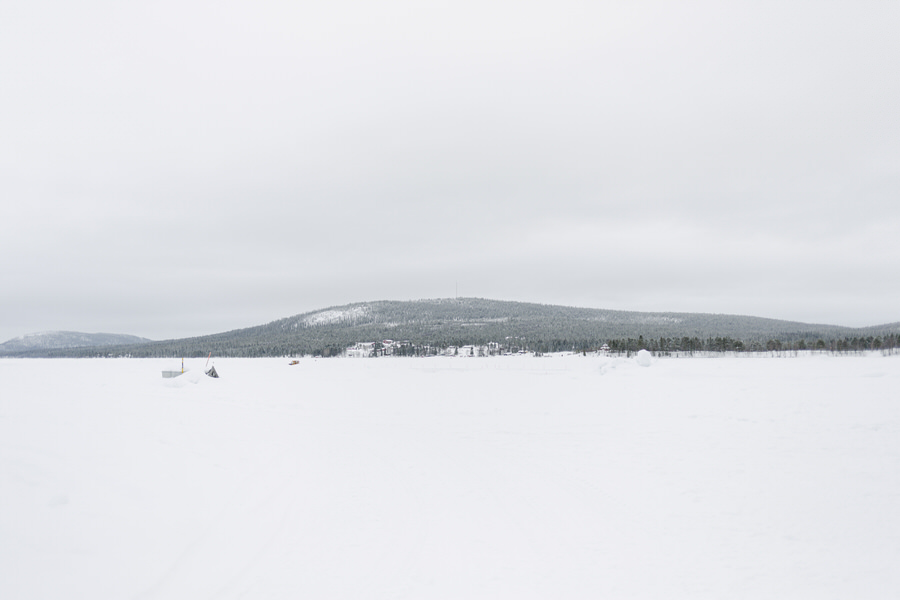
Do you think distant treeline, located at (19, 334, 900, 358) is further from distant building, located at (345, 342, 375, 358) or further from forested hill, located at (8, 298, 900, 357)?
distant building, located at (345, 342, 375, 358)

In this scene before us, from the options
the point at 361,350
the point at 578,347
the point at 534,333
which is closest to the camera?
the point at 578,347

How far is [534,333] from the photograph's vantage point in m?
133

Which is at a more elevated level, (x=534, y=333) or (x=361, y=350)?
(x=534, y=333)

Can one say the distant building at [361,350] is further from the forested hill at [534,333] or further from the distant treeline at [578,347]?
the forested hill at [534,333]
